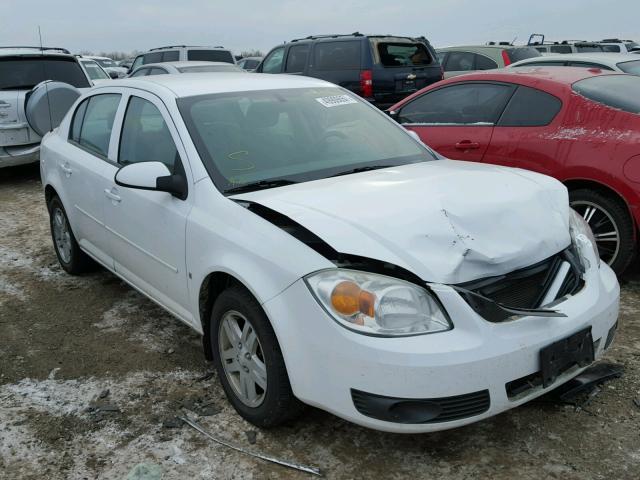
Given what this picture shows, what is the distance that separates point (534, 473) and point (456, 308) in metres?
0.81

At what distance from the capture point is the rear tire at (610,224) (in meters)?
4.30

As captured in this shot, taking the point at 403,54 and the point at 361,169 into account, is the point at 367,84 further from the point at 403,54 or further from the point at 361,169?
the point at 361,169

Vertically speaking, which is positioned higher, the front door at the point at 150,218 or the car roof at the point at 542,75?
the car roof at the point at 542,75

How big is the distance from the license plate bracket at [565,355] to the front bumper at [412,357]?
0.03 m

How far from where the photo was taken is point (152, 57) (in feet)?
53.1

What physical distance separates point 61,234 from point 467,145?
349cm

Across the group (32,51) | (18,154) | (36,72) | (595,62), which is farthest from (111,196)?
(595,62)

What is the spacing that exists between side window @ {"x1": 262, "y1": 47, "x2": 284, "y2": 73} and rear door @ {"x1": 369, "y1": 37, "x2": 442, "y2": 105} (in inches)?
86.4

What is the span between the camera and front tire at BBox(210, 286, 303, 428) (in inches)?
103

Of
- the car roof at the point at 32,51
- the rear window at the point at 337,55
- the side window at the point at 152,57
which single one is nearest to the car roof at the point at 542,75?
the rear window at the point at 337,55

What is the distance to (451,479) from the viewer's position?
252 cm

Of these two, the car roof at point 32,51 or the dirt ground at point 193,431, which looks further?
the car roof at point 32,51

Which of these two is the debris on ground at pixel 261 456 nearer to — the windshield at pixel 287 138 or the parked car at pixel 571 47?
the windshield at pixel 287 138

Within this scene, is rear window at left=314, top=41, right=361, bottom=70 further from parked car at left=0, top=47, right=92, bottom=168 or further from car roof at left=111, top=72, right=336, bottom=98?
car roof at left=111, top=72, right=336, bottom=98
